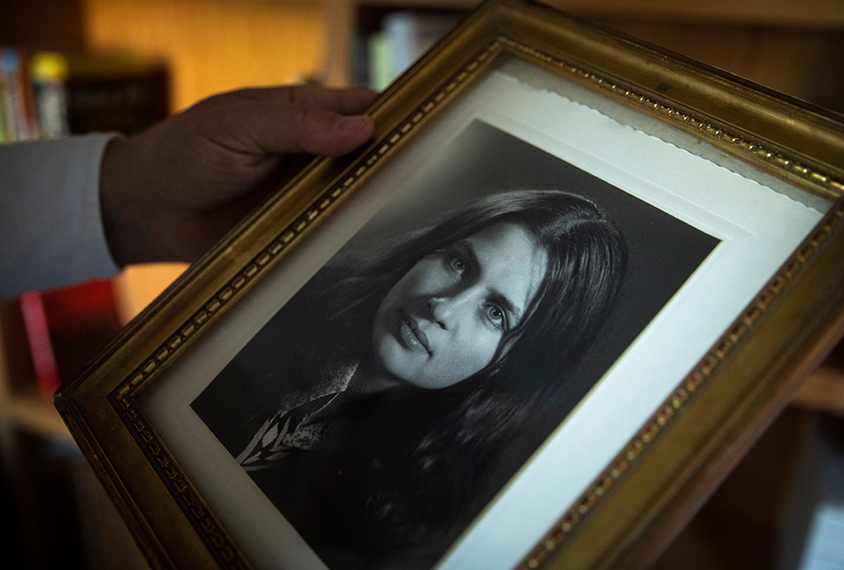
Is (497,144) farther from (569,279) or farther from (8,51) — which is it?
(8,51)

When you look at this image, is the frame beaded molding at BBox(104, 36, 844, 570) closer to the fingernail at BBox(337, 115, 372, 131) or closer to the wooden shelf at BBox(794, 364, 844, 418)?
the fingernail at BBox(337, 115, 372, 131)

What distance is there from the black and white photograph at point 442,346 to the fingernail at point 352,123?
78mm

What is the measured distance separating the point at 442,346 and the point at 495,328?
46 mm

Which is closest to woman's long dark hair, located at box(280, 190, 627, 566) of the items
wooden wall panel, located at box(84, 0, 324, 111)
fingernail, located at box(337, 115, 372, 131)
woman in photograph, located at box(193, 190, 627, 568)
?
woman in photograph, located at box(193, 190, 627, 568)

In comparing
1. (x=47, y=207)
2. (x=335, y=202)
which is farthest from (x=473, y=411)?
(x=47, y=207)

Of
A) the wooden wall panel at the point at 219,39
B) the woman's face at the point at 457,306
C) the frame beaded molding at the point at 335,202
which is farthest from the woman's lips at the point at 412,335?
the wooden wall panel at the point at 219,39

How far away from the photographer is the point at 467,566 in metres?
0.37

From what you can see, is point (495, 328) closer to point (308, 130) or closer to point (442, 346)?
point (442, 346)

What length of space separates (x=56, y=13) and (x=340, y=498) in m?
1.79

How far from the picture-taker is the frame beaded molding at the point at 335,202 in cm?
36

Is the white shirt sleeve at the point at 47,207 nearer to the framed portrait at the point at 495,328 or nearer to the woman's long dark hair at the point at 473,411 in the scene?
the framed portrait at the point at 495,328

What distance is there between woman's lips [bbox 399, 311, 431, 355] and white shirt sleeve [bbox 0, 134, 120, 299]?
56cm

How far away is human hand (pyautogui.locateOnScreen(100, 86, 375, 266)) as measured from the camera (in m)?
0.61

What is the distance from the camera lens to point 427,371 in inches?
17.5
